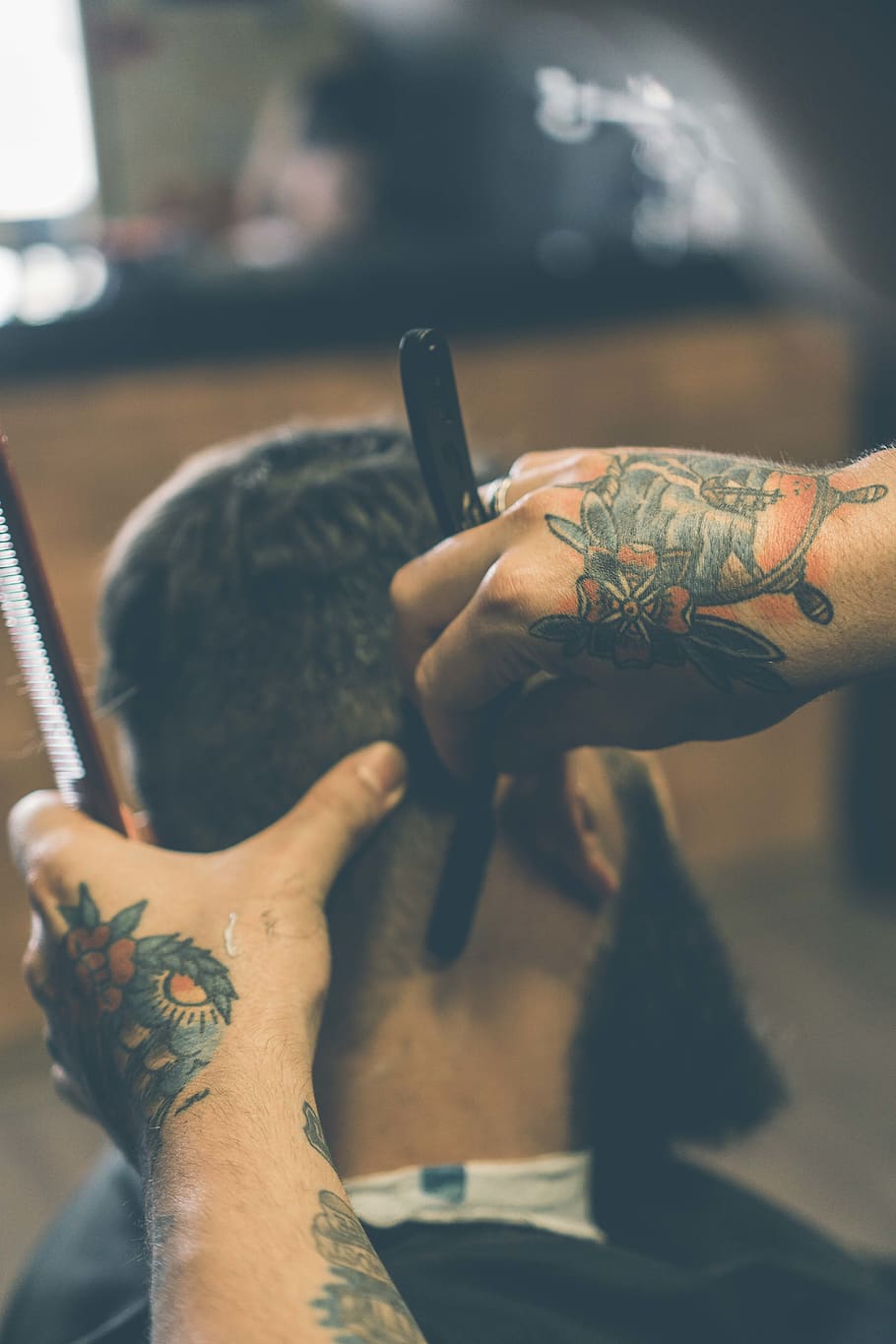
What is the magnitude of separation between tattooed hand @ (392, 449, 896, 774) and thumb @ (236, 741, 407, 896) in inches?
5.9

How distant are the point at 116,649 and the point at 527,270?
2370 millimetres

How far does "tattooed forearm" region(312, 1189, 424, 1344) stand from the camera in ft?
2.46

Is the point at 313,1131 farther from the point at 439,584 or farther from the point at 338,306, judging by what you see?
the point at 338,306

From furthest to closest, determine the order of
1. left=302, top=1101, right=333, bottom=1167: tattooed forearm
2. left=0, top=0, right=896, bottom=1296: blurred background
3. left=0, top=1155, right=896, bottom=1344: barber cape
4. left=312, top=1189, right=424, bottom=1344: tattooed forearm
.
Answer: left=0, top=0, right=896, bottom=1296: blurred background, left=0, top=1155, right=896, bottom=1344: barber cape, left=302, top=1101, right=333, bottom=1167: tattooed forearm, left=312, top=1189, right=424, bottom=1344: tattooed forearm

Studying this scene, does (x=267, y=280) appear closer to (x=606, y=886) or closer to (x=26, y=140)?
(x=606, y=886)

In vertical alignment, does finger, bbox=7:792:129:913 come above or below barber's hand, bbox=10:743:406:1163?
above

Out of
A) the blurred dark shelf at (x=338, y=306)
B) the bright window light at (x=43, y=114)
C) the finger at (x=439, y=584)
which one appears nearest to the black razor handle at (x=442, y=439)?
the finger at (x=439, y=584)

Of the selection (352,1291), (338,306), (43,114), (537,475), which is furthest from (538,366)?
(43,114)

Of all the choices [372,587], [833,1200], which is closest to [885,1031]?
[833,1200]

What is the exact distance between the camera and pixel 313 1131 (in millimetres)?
858

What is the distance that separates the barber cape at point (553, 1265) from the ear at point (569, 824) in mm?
268

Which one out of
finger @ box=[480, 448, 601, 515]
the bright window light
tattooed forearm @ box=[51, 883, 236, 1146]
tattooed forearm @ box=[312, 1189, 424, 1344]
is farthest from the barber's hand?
the bright window light

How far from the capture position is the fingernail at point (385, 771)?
1.02 metres

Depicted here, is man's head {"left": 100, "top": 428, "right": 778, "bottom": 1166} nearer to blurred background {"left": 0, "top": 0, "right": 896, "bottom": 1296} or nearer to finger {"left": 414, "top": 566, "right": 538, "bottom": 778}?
finger {"left": 414, "top": 566, "right": 538, "bottom": 778}
